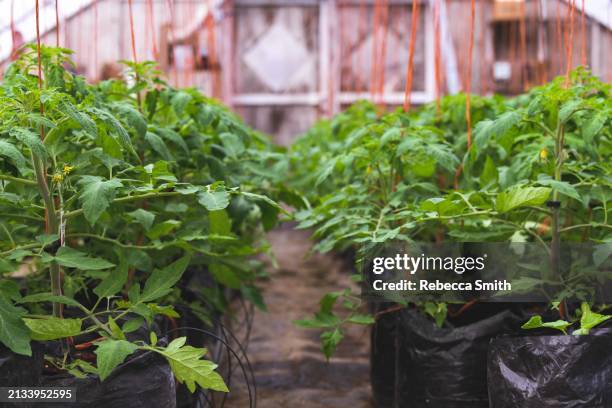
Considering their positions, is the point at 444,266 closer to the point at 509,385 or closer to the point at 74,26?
the point at 509,385

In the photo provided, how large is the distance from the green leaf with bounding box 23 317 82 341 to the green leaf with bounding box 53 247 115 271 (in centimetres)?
11

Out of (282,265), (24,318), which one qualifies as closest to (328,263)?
(282,265)

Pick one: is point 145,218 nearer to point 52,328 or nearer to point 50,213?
point 50,213

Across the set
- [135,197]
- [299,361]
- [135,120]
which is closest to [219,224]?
[135,120]

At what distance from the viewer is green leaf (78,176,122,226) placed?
1239 mm

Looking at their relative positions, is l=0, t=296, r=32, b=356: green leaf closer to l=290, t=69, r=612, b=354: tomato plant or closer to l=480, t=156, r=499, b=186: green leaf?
l=290, t=69, r=612, b=354: tomato plant

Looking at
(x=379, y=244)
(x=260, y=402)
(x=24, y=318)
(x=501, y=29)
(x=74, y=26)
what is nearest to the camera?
(x=24, y=318)

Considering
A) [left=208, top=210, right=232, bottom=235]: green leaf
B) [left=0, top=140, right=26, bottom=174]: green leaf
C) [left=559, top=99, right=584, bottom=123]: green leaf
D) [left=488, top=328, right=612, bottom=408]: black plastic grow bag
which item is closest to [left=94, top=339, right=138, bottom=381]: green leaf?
[left=0, top=140, right=26, bottom=174]: green leaf

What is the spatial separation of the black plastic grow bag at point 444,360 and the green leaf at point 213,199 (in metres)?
0.72

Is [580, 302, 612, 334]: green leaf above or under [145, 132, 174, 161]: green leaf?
under

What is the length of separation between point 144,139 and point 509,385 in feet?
3.33

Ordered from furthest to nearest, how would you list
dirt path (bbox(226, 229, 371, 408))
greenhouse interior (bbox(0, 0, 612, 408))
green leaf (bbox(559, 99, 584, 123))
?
dirt path (bbox(226, 229, 371, 408)) → green leaf (bbox(559, 99, 584, 123)) → greenhouse interior (bbox(0, 0, 612, 408))

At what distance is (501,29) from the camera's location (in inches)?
269

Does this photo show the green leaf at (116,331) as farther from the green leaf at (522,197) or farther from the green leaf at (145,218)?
the green leaf at (522,197)
